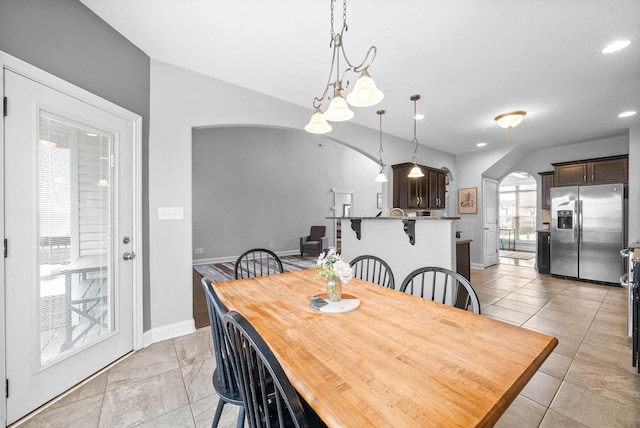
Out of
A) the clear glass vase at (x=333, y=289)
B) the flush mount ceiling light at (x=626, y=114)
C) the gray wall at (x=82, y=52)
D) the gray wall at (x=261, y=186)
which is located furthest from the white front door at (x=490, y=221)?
the gray wall at (x=82, y=52)

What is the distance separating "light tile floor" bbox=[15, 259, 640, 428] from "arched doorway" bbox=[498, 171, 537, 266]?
23.3ft

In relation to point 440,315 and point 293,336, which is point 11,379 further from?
point 440,315

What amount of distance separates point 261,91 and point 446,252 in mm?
2802

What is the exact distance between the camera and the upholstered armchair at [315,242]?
7609mm

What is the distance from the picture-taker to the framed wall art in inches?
248

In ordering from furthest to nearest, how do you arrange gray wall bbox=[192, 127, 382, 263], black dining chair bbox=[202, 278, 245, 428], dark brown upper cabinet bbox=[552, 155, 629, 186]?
gray wall bbox=[192, 127, 382, 263] < dark brown upper cabinet bbox=[552, 155, 629, 186] < black dining chair bbox=[202, 278, 245, 428]

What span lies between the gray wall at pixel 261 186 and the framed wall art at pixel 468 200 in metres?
3.65

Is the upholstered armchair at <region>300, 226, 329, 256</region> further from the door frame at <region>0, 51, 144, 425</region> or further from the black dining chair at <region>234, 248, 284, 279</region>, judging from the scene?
the door frame at <region>0, 51, 144, 425</region>

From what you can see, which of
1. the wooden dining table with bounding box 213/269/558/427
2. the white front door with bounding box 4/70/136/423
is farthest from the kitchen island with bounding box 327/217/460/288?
the white front door with bounding box 4/70/136/423

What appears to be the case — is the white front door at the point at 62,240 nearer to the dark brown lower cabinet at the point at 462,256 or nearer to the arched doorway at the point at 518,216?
the dark brown lower cabinet at the point at 462,256

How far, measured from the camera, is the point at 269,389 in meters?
1.26

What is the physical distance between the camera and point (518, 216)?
959 centimetres

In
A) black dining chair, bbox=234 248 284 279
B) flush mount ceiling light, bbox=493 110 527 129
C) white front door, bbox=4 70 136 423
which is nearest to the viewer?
white front door, bbox=4 70 136 423

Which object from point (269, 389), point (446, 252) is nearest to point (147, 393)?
point (269, 389)
